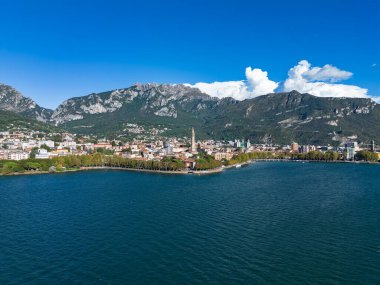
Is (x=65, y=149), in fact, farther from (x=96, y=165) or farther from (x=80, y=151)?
(x=96, y=165)

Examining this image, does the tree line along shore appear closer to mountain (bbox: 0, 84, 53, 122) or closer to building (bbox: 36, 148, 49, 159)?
building (bbox: 36, 148, 49, 159)

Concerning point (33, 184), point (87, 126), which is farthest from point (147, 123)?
point (33, 184)

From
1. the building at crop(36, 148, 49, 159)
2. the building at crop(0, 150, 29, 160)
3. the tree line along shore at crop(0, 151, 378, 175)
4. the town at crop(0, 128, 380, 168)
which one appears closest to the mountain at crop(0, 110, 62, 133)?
the town at crop(0, 128, 380, 168)

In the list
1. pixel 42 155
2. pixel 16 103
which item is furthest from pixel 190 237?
pixel 16 103

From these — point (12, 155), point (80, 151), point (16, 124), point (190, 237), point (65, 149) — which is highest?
point (16, 124)

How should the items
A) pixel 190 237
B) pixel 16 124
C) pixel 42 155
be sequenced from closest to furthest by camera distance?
1. pixel 190 237
2. pixel 42 155
3. pixel 16 124

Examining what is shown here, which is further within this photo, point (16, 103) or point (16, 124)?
point (16, 103)

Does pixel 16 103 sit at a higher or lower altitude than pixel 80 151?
higher

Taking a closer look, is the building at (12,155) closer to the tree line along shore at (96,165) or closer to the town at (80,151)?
the town at (80,151)

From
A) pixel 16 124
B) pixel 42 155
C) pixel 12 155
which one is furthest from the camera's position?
pixel 16 124

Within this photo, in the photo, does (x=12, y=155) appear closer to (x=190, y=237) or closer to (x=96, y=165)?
(x=96, y=165)

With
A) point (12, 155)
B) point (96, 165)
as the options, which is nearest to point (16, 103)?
point (12, 155)
